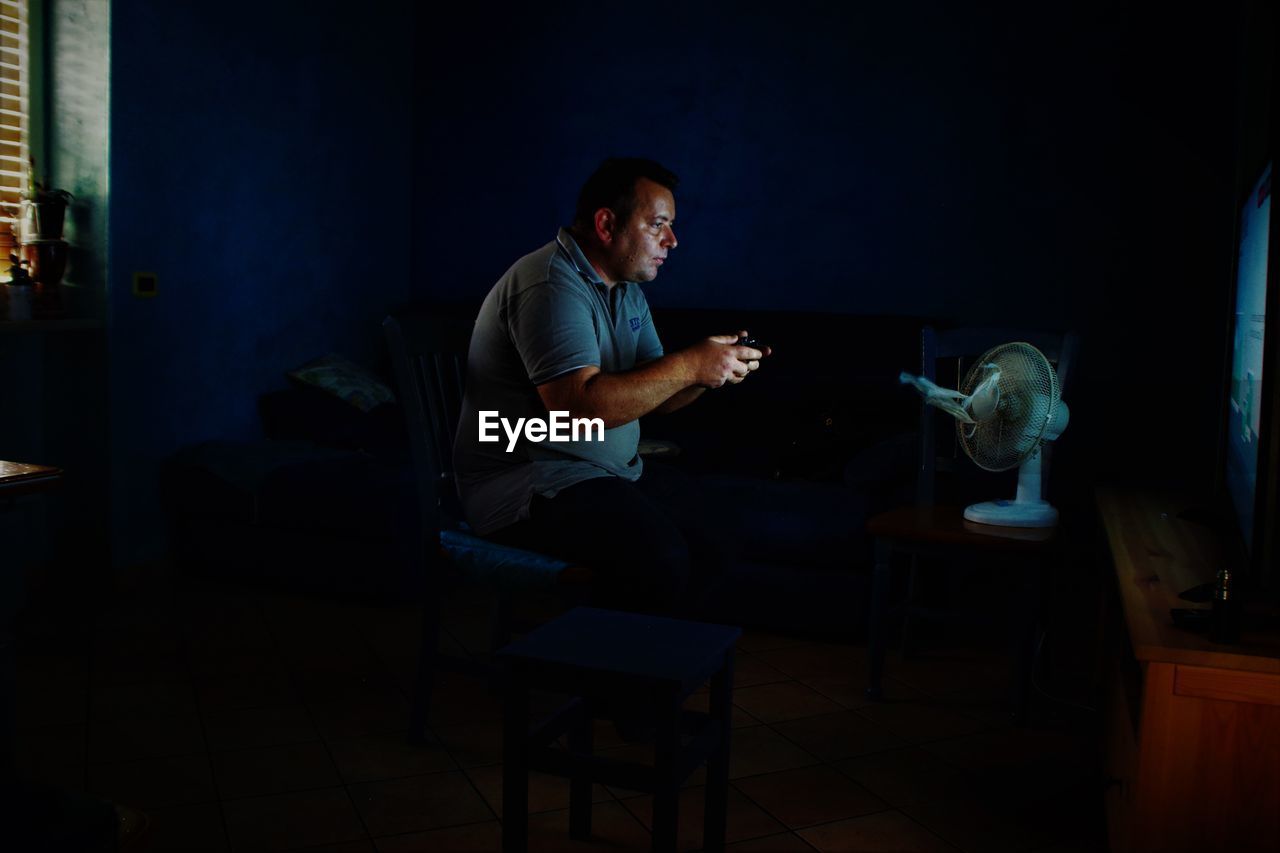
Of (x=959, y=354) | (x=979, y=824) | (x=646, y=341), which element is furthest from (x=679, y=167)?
(x=979, y=824)

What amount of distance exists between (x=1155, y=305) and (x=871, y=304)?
3.35 feet

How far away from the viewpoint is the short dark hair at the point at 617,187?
2.55 m

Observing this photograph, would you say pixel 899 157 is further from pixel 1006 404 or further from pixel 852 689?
pixel 852 689

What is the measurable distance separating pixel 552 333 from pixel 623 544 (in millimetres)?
438

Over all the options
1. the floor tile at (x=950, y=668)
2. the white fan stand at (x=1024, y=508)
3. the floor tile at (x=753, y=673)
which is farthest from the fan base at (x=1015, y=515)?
the floor tile at (x=753, y=673)

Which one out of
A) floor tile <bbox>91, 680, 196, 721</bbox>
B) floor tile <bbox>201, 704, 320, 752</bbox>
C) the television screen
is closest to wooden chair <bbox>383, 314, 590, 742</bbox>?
floor tile <bbox>201, 704, 320, 752</bbox>

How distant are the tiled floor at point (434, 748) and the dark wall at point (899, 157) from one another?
60.2 inches

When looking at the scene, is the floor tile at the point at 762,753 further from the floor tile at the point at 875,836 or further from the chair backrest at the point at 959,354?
the chair backrest at the point at 959,354

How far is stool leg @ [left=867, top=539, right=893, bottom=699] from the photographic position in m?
3.01

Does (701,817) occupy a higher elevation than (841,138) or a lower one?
lower

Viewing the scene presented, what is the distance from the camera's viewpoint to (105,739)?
2.63 meters

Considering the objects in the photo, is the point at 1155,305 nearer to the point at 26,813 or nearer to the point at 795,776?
the point at 795,776

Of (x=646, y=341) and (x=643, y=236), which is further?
(x=646, y=341)

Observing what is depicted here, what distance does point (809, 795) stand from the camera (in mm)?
2455
